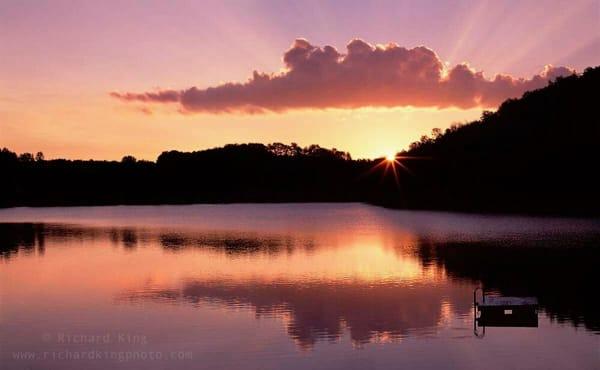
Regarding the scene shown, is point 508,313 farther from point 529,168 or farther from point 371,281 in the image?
point 529,168

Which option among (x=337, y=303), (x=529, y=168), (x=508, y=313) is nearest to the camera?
(x=508, y=313)

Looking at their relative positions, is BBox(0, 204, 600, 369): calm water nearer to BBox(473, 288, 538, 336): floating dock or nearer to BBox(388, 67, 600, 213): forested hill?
BBox(473, 288, 538, 336): floating dock

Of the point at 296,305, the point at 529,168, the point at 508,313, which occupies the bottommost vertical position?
the point at 296,305

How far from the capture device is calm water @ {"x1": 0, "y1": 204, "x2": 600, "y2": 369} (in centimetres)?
2405

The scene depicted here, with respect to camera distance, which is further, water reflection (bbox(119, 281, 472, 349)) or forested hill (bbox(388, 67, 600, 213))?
forested hill (bbox(388, 67, 600, 213))

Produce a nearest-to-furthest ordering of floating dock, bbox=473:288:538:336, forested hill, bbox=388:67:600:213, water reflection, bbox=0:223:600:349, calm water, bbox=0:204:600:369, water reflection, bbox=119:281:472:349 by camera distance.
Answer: calm water, bbox=0:204:600:369
water reflection, bbox=119:281:472:349
floating dock, bbox=473:288:538:336
water reflection, bbox=0:223:600:349
forested hill, bbox=388:67:600:213

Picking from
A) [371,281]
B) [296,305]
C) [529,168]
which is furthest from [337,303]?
[529,168]

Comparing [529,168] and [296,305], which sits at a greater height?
[529,168]

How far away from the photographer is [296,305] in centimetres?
3356

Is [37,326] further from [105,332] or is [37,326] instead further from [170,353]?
[170,353]

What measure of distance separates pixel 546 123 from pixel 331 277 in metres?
167

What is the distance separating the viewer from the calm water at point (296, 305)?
24.0 metres

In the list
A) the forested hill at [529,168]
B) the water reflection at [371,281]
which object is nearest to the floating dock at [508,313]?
the water reflection at [371,281]

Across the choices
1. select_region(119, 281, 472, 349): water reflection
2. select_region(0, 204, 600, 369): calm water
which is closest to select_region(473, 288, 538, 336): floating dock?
select_region(0, 204, 600, 369): calm water
